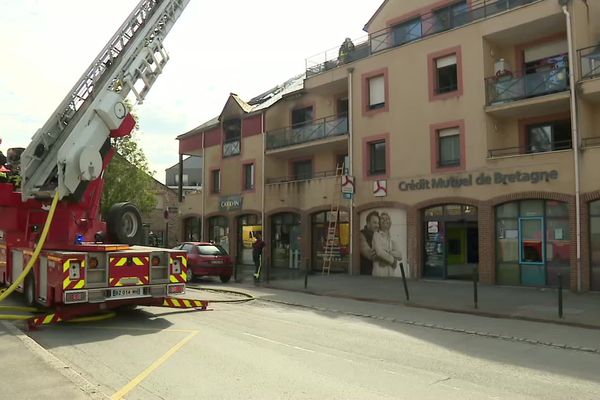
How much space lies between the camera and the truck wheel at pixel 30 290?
10727 mm

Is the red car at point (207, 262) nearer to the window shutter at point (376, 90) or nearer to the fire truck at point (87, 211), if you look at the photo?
the fire truck at point (87, 211)

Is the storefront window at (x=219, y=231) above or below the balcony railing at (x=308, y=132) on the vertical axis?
below

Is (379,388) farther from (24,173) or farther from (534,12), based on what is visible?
(534,12)

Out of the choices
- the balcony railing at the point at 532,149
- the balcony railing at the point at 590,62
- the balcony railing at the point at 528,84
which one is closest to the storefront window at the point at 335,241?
the balcony railing at the point at 532,149

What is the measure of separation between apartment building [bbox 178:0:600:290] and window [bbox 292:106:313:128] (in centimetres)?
28

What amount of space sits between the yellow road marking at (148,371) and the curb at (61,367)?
23cm

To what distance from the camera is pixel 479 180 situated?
18.6 metres

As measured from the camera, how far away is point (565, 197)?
1641cm

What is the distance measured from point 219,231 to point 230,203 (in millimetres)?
2418

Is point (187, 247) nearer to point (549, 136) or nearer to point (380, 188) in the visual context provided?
point (380, 188)

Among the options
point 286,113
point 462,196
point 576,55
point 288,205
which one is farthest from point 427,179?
point 286,113

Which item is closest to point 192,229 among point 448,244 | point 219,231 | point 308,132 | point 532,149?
point 219,231

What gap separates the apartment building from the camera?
16.8m

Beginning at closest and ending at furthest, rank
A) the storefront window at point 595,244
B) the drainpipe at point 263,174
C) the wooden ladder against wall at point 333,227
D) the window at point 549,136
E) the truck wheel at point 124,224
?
the truck wheel at point 124,224 → the storefront window at point 595,244 → the window at point 549,136 → the wooden ladder against wall at point 333,227 → the drainpipe at point 263,174
